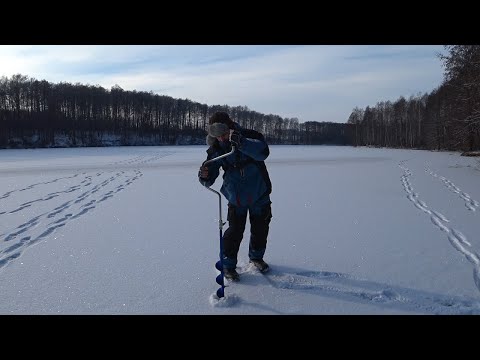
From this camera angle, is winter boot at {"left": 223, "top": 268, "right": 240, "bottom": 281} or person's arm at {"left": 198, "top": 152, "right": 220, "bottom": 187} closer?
person's arm at {"left": 198, "top": 152, "right": 220, "bottom": 187}

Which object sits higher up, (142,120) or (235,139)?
(142,120)

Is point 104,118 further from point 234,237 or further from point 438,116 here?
point 234,237

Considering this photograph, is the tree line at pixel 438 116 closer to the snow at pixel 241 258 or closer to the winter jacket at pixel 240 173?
the snow at pixel 241 258

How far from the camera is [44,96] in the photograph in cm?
7269

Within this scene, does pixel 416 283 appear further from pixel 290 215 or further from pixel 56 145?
pixel 56 145

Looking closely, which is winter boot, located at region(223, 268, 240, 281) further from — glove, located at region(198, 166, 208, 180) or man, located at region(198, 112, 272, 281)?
glove, located at region(198, 166, 208, 180)

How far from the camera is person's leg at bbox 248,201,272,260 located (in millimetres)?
3686

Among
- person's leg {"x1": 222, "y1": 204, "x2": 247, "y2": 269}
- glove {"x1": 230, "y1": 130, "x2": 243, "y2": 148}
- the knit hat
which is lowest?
person's leg {"x1": 222, "y1": 204, "x2": 247, "y2": 269}

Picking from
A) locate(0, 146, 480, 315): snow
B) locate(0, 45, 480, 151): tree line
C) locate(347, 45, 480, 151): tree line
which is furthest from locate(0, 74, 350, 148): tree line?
locate(0, 146, 480, 315): snow

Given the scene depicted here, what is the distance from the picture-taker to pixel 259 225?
12.2 ft

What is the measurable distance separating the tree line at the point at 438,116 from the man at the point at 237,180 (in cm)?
1669

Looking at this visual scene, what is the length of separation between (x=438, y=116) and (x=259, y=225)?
5355 cm

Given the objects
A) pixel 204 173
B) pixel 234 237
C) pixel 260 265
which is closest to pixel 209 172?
pixel 204 173

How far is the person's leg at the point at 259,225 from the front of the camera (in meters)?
3.69
